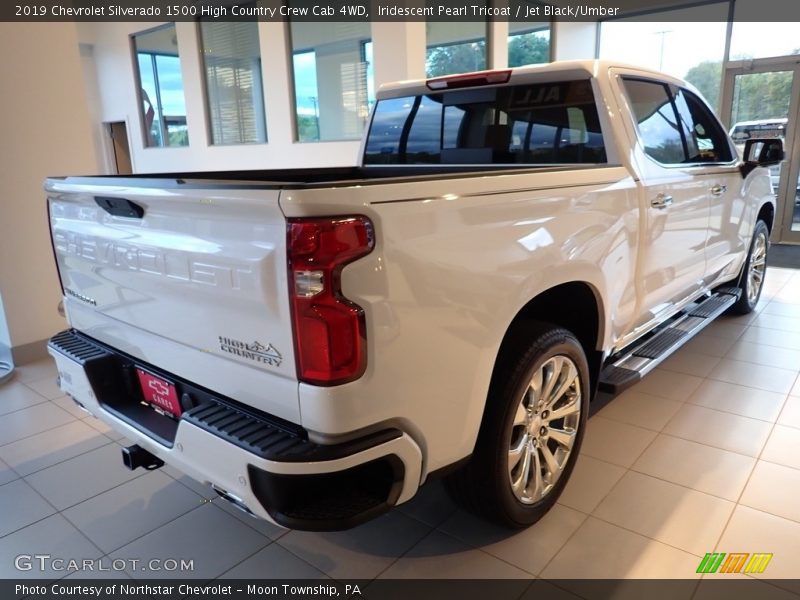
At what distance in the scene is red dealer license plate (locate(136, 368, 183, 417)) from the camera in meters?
1.84

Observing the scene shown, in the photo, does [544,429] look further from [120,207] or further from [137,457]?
[120,207]

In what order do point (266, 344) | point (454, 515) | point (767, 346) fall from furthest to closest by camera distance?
point (767, 346) → point (454, 515) → point (266, 344)

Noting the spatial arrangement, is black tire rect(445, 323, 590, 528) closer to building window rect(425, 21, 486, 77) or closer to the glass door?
building window rect(425, 21, 486, 77)

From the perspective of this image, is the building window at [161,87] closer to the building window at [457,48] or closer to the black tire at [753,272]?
the building window at [457,48]

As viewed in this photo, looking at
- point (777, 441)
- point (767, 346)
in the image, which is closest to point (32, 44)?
point (777, 441)

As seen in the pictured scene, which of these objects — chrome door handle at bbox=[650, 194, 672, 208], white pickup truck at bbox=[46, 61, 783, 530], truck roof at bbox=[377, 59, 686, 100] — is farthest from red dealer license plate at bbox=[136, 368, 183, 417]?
chrome door handle at bbox=[650, 194, 672, 208]

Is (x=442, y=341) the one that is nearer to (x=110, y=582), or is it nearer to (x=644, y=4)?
(x=110, y=582)

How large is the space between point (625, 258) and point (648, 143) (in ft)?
2.12

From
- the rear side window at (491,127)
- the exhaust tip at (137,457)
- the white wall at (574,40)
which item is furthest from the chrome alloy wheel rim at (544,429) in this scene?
the white wall at (574,40)

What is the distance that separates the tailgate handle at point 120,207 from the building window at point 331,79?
21.5ft

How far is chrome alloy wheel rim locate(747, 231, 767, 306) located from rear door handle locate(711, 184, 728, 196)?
1.24 meters

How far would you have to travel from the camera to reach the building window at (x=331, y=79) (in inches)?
320

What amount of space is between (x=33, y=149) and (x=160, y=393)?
10.9 ft

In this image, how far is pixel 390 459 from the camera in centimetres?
153
